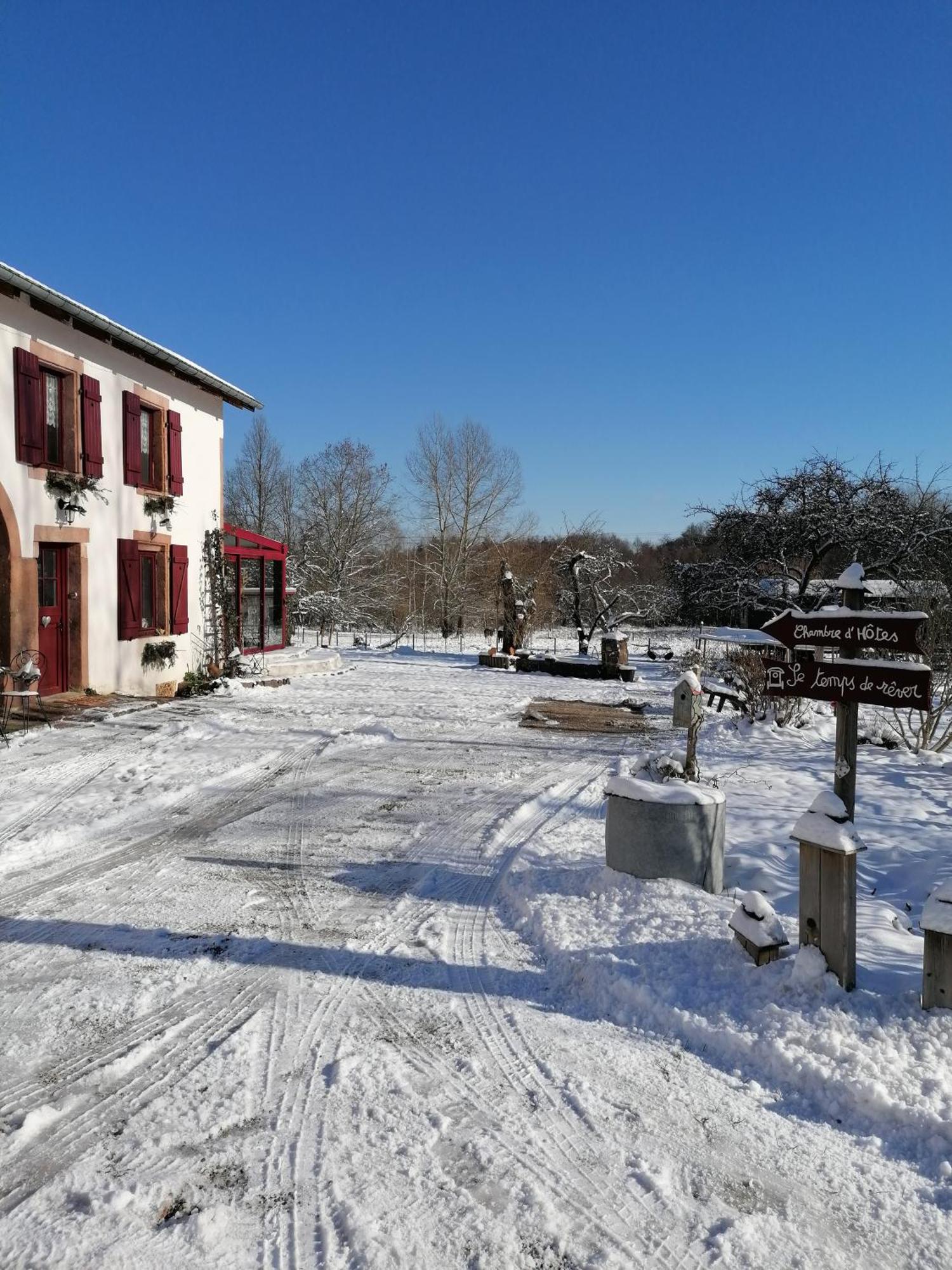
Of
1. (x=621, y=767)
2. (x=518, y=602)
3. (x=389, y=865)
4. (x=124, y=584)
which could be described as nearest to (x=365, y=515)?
(x=518, y=602)

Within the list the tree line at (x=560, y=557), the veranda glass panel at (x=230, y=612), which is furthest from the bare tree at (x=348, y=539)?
the veranda glass panel at (x=230, y=612)

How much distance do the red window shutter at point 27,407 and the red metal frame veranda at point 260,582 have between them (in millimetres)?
5040

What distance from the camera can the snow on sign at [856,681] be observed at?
3395 mm

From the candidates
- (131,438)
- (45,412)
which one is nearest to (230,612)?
(131,438)

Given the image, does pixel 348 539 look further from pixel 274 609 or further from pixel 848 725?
pixel 848 725

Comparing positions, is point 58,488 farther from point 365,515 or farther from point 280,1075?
point 365,515

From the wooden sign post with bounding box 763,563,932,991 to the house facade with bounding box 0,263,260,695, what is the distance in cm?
922

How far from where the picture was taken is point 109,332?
11.1 metres

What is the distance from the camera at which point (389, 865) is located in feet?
17.2

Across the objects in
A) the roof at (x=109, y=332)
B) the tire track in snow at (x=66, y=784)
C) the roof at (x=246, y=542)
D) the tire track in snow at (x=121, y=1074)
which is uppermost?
the roof at (x=109, y=332)

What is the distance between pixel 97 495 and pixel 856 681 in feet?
34.8

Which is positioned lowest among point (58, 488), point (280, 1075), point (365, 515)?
point (280, 1075)

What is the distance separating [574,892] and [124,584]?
371 inches

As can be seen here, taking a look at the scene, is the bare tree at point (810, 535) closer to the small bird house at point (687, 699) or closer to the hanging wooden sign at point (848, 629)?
the small bird house at point (687, 699)
